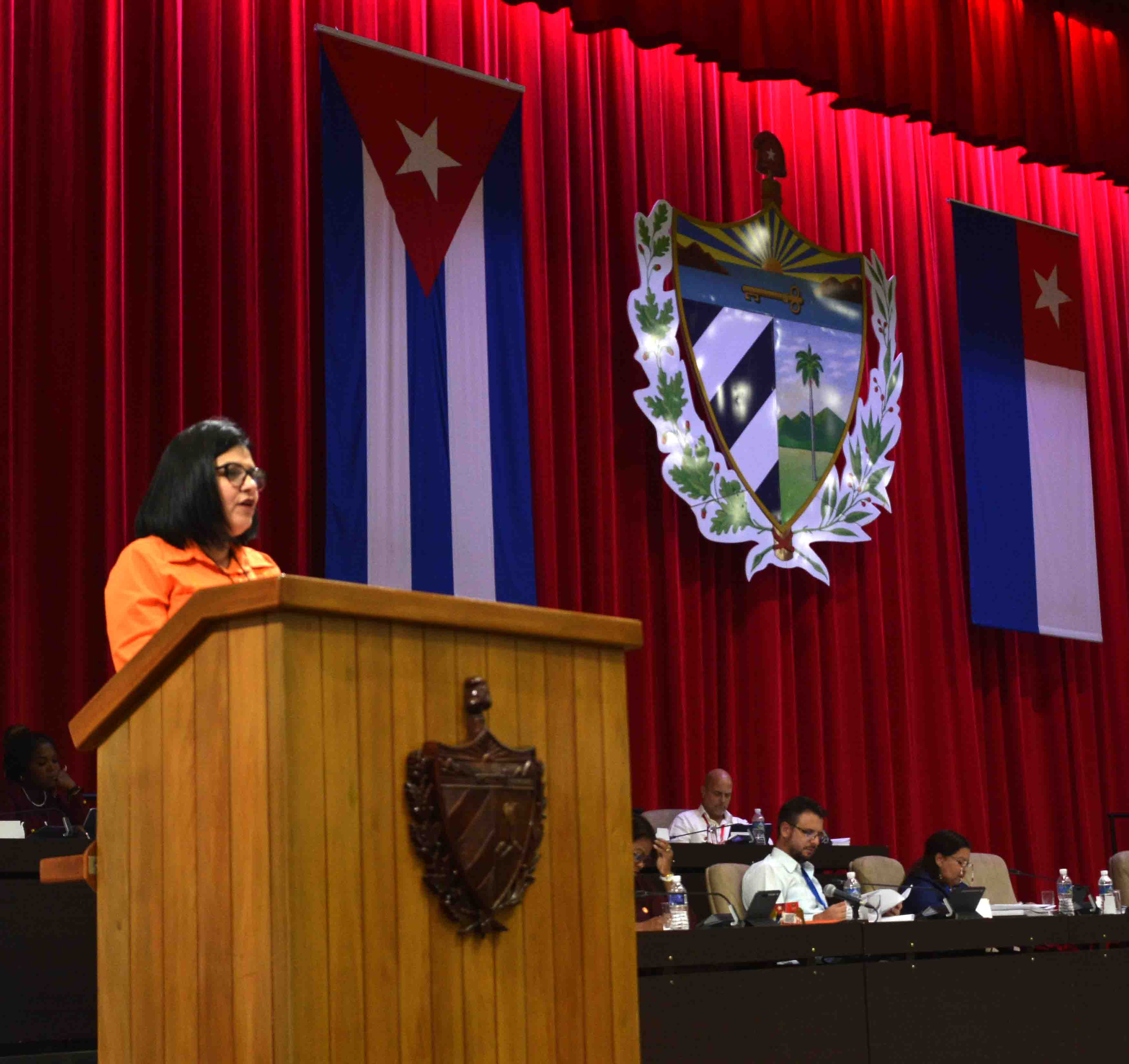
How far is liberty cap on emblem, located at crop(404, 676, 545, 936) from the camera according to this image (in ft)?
5.67

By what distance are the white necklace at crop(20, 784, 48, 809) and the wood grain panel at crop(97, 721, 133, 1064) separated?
12.1ft

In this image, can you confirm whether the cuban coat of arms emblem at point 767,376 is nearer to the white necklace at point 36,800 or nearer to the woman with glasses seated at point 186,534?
the white necklace at point 36,800

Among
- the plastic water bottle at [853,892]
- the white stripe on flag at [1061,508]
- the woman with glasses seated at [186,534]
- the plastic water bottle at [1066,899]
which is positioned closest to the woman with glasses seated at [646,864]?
the plastic water bottle at [853,892]

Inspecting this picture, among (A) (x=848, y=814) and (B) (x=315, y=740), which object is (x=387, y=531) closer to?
(A) (x=848, y=814)

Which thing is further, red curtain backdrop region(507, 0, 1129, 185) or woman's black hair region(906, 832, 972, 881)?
red curtain backdrop region(507, 0, 1129, 185)

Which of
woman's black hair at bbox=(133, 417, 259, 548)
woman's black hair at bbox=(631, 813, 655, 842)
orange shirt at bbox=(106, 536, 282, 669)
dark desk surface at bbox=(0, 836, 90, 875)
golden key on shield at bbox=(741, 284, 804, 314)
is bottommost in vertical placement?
woman's black hair at bbox=(631, 813, 655, 842)

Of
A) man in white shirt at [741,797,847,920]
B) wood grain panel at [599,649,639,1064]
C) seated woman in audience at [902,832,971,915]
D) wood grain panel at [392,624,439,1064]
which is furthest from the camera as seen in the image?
seated woman in audience at [902,832,971,915]

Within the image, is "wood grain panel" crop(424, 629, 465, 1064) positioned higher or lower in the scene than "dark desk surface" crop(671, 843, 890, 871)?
higher

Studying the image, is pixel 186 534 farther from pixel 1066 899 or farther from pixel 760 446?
pixel 760 446

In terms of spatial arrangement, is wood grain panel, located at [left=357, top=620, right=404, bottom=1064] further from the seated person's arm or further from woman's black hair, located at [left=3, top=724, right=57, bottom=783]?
the seated person's arm

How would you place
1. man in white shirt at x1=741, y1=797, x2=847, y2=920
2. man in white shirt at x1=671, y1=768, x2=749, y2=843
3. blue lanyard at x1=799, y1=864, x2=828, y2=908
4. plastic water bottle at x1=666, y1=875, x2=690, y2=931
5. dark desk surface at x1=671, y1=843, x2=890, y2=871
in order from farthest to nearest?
man in white shirt at x1=671, y1=768, x2=749, y2=843, dark desk surface at x1=671, y1=843, x2=890, y2=871, blue lanyard at x1=799, y1=864, x2=828, y2=908, man in white shirt at x1=741, y1=797, x2=847, y2=920, plastic water bottle at x1=666, y1=875, x2=690, y2=931

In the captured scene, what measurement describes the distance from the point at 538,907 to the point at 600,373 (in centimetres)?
593

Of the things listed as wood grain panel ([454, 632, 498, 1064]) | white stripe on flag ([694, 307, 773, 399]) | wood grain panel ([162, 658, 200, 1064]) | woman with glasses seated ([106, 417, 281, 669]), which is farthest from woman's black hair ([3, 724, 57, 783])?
wood grain panel ([454, 632, 498, 1064])

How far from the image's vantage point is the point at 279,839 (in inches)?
62.4
